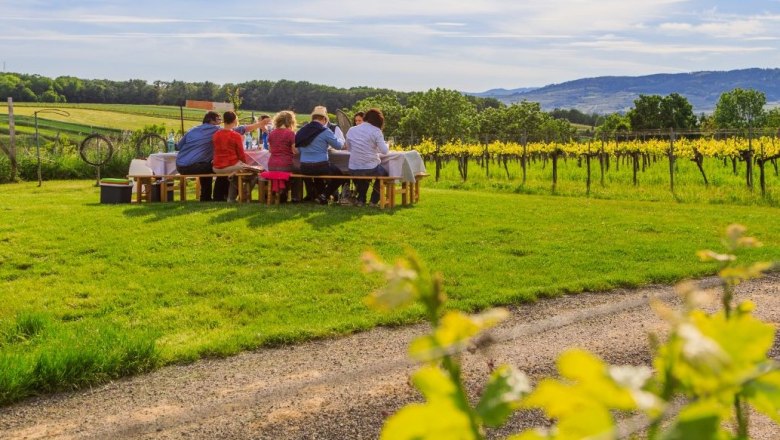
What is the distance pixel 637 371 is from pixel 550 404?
0.13 feet

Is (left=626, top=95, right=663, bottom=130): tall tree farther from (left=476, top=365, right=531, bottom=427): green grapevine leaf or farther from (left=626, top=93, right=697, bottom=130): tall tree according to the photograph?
(left=476, top=365, right=531, bottom=427): green grapevine leaf

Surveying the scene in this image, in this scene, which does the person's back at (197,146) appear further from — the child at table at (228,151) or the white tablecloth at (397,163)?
the white tablecloth at (397,163)

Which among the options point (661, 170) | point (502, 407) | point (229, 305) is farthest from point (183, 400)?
point (661, 170)

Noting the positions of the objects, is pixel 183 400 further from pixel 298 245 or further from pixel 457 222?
pixel 457 222

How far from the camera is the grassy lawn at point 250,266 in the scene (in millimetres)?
5625

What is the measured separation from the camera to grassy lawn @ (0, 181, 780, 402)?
5625 mm

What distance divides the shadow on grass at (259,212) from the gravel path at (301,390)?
407cm

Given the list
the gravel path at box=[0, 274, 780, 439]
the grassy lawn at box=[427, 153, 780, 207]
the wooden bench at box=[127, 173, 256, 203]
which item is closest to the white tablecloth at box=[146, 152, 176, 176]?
the wooden bench at box=[127, 173, 256, 203]

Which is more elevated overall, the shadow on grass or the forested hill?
the forested hill

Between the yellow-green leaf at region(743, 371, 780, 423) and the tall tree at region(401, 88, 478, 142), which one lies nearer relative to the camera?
the yellow-green leaf at region(743, 371, 780, 423)

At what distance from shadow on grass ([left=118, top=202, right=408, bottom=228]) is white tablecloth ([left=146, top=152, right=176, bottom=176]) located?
1.01 m

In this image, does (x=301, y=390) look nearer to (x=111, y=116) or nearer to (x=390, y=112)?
(x=390, y=112)

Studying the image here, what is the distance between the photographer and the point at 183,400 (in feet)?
15.1

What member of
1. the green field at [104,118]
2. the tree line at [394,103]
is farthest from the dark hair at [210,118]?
the tree line at [394,103]
